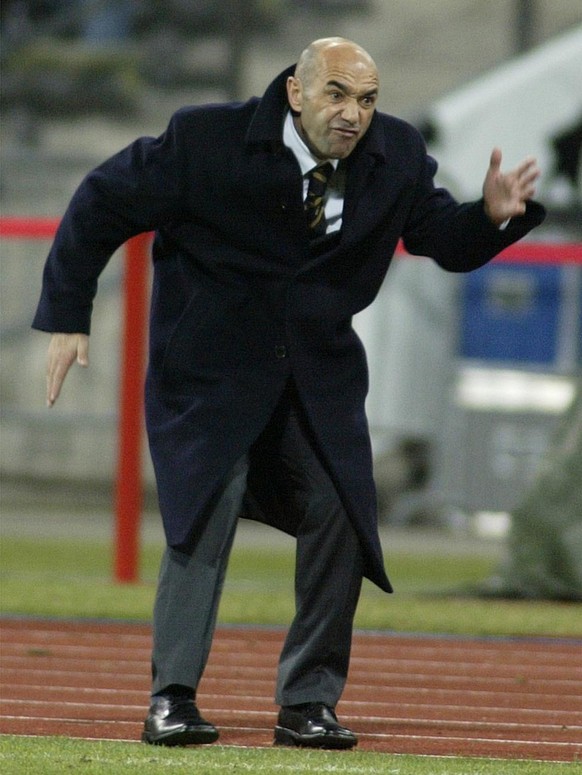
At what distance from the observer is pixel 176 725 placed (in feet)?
13.2

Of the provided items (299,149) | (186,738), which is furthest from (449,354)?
(186,738)

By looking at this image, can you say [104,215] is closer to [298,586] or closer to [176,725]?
[298,586]

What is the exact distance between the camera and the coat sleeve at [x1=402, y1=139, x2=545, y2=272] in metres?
4.25

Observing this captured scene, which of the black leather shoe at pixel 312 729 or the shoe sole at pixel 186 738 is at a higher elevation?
the black leather shoe at pixel 312 729

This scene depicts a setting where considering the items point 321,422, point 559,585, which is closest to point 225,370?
point 321,422

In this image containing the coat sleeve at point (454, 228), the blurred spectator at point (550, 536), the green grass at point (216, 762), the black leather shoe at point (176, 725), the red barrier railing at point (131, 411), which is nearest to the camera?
the green grass at point (216, 762)

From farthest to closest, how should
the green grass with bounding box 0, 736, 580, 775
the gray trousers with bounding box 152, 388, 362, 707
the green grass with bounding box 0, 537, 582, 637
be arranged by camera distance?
the green grass with bounding box 0, 537, 582, 637, the gray trousers with bounding box 152, 388, 362, 707, the green grass with bounding box 0, 736, 580, 775

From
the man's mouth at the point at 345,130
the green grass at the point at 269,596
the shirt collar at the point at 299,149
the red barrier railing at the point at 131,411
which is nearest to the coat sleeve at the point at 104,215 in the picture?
the shirt collar at the point at 299,149

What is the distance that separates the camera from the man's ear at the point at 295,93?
4.16 m

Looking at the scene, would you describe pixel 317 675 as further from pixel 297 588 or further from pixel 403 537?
pixel 403 537

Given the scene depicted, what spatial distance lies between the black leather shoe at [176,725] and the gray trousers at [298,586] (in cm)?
5

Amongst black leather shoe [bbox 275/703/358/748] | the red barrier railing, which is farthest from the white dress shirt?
the red barrier railing

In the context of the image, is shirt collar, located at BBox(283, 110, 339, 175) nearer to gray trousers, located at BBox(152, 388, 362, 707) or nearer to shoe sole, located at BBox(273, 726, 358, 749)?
gray trousers, located at BBox(152, 388, 362, 707)

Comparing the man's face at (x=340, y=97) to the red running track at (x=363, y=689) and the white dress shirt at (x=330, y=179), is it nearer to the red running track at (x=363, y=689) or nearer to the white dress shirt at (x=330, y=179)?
the white dress shirt at (x=330, y=179)
